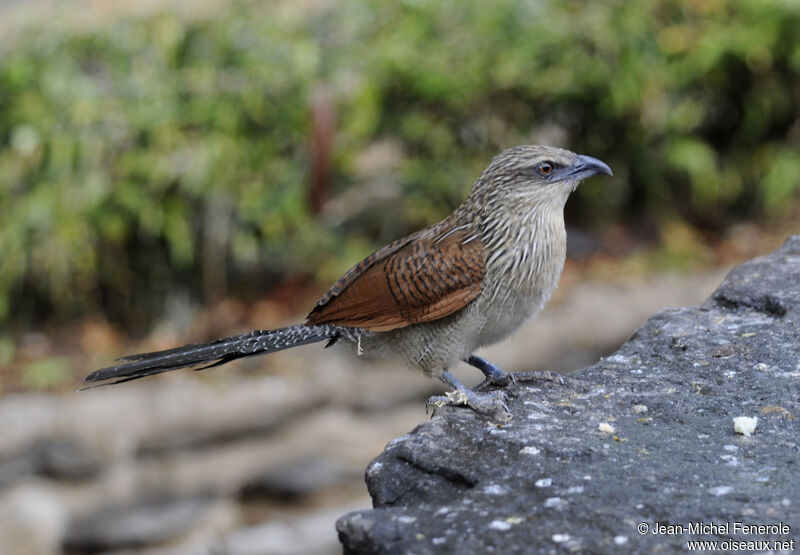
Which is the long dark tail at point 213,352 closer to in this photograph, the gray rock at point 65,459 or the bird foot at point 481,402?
the bird foot at point 481,402

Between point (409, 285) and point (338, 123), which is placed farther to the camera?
point (338, 123)

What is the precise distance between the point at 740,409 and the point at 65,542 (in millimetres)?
3987

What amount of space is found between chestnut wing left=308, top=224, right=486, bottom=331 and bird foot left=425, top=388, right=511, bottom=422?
0.35m

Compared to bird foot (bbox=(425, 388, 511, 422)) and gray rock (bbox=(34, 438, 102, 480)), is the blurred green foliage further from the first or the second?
bird foot (bbox=(425, 388, 511, 422))

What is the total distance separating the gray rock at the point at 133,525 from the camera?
5.12m

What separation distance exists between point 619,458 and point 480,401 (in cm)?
49

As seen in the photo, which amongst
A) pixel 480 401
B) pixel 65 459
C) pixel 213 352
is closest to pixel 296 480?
pixel 65 459

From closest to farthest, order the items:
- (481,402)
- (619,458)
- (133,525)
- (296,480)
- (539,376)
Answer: (619,458) < (481,402) < (539,376) < (133,525) < (296,480)

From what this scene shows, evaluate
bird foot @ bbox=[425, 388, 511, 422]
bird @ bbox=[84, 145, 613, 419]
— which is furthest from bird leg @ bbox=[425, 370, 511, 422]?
bird @ bbox=[84, 145, 613, 419]

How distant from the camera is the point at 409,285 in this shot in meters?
3.04

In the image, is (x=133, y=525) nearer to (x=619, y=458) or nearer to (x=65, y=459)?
(x=65, y=459)

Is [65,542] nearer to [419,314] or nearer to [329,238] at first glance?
[329,238]

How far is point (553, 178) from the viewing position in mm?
3146

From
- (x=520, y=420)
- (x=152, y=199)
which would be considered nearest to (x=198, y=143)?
(x=152, y=199)
